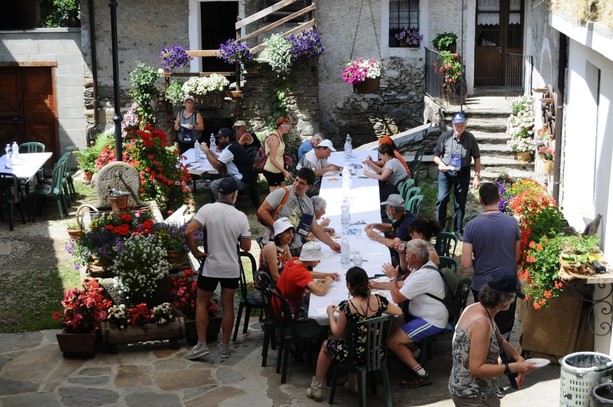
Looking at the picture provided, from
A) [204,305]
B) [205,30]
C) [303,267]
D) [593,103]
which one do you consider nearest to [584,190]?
[593,103]

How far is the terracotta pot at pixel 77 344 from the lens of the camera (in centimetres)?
938

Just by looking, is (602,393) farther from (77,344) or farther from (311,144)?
(311,144)

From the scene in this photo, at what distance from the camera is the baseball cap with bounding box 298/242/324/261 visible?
9.37 metres

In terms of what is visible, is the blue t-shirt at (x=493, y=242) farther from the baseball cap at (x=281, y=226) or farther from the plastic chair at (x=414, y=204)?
the plastic chair at (x=414, y=204)

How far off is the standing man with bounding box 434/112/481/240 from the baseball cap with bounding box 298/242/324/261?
3773mm

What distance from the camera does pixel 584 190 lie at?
10.5m

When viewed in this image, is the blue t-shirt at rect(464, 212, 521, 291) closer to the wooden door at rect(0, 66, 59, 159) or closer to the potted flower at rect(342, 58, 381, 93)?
the potted flower at rect(342, 58, 381, 93)

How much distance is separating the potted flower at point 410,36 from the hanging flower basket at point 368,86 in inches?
53.1

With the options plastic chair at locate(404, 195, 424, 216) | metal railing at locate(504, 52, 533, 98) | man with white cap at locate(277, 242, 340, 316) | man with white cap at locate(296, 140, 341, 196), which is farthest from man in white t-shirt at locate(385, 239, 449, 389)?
metal railing at locate(504, 52, 533, 98)

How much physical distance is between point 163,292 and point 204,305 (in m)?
1.08

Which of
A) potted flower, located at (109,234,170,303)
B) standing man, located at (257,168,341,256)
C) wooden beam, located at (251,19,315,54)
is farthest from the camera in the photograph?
wooden beam, located at (251,19,315,54)

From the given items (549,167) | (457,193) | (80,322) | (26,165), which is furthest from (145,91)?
(80,322)

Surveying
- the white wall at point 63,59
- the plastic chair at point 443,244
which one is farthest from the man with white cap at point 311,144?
the white wall at point 63,59

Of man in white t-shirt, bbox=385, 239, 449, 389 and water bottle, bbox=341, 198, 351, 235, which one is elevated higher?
water bottle, bbox=341, 198, 351, 235
